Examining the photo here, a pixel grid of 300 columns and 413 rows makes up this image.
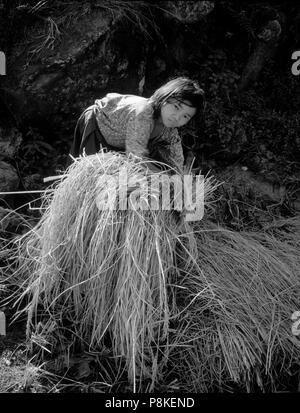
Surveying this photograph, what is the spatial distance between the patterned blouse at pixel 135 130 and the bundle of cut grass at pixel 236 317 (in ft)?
1.18

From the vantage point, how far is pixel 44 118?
10.8 ft

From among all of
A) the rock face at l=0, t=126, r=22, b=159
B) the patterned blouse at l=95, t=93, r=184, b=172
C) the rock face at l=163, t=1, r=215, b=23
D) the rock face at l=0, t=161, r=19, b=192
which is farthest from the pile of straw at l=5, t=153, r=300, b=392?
the rock face at l=163, t=1, r=215, b=23

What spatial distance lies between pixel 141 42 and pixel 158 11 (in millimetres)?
262

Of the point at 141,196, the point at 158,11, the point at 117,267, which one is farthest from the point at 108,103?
the point at 158,11

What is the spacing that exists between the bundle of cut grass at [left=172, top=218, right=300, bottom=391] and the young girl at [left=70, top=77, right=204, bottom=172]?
1.30ft

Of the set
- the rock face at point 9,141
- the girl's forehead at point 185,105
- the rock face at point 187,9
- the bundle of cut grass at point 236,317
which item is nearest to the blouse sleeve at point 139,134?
the girl's forehead at point 185,105

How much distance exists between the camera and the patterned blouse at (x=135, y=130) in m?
2.43

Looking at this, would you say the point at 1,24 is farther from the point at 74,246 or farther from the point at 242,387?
the point at 242,387

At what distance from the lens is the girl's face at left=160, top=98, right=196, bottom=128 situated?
7.84 ft

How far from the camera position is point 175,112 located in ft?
7.89

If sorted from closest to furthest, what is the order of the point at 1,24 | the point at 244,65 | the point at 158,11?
the point at 1,24
the point at 158,11
the point at 244,65

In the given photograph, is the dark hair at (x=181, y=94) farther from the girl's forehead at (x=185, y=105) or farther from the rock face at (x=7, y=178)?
the rock face at (x=7, y=178)

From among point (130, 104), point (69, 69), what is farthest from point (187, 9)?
point (130, 104)

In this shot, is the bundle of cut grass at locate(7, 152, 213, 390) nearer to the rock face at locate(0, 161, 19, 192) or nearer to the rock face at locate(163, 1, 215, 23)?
the rock face at locate(0, 161, 19, 192)
